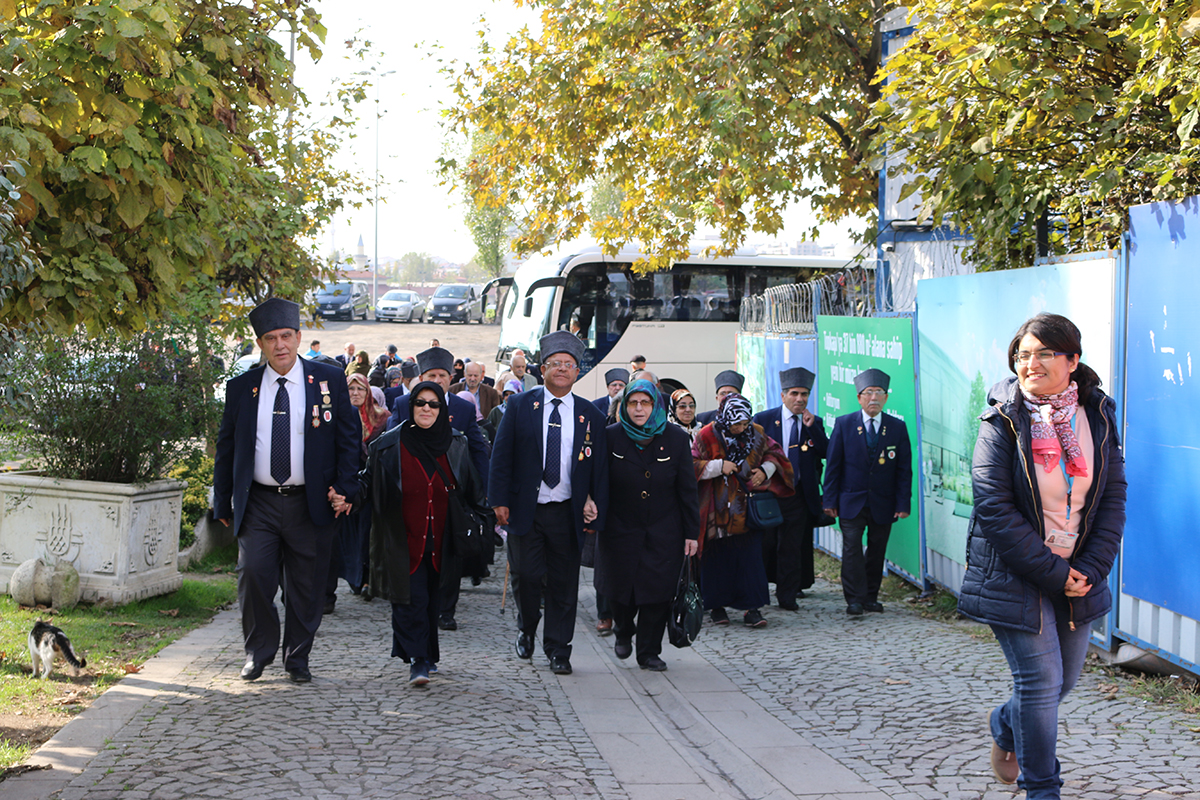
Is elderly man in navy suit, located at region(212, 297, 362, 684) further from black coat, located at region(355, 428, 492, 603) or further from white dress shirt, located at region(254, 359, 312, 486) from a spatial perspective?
black coat, located at region(355, 428, 492, 603)

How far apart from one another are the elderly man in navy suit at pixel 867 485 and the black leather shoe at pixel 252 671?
4445 millimetres

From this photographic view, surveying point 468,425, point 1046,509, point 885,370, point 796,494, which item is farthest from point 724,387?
point 1046,509

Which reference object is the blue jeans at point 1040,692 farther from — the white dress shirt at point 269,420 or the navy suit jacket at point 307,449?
the white dress shirt at point 269,420

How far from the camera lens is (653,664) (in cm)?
721

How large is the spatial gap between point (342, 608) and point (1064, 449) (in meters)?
6.15

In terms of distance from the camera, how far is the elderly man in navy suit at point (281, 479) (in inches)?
249

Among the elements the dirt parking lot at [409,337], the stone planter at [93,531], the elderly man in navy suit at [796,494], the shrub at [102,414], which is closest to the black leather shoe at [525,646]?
the elderly man in navy suit at [796,494]

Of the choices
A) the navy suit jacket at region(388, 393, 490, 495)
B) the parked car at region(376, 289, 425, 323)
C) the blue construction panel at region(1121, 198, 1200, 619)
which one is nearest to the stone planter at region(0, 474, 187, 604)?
the navy suit jacket at region(388, 393, 490, 495)

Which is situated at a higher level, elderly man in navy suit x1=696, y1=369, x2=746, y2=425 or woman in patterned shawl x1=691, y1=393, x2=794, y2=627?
elderly man in navy suit x1=696, y1=369, x2=746, y2=425

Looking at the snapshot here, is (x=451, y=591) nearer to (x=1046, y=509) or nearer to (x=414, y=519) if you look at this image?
(x=414, y=519)

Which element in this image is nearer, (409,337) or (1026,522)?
(1026,522)

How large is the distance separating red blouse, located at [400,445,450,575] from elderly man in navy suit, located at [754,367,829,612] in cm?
321

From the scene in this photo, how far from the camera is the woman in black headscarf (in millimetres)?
6512

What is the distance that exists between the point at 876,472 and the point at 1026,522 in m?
4.68
